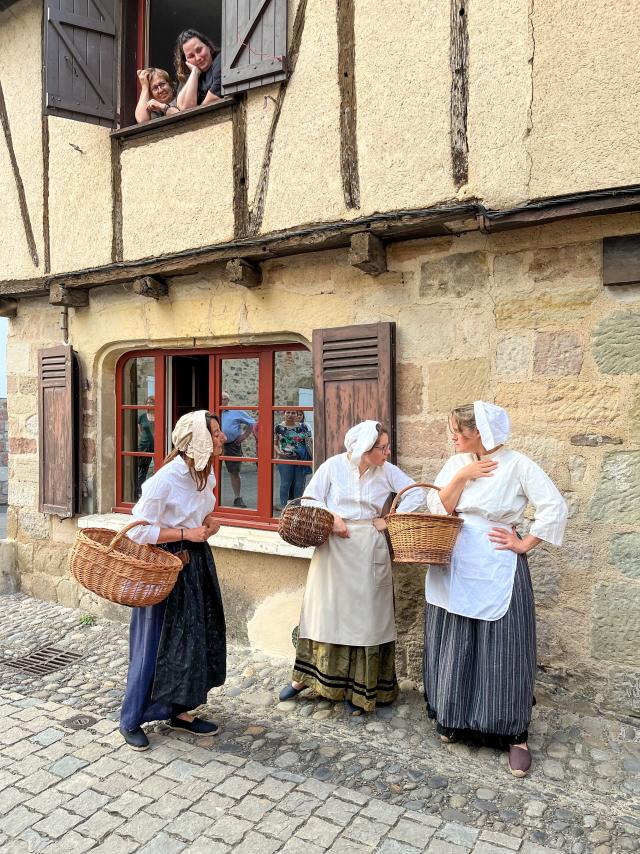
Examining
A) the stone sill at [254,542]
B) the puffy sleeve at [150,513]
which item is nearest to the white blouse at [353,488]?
the stone sill at [254,542]

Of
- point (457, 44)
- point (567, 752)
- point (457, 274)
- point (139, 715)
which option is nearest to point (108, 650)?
point (139, 715)

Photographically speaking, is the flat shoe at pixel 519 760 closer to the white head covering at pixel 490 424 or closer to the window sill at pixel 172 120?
the white head covering at pixel 490 424

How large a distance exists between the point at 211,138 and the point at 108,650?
3.43 meters

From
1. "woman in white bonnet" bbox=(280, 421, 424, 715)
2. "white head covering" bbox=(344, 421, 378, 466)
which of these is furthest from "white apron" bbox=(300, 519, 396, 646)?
"white head covering" bbox=(344, 421, 378, 466)

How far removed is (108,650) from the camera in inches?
170

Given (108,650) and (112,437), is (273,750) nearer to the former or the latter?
(108,650)

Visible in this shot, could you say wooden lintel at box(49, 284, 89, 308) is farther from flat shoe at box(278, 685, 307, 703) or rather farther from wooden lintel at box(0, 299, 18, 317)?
flat shoe at box(278, 685, 307, 703)

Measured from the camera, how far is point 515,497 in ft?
9.23

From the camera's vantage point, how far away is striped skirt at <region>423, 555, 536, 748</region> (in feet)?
9.06

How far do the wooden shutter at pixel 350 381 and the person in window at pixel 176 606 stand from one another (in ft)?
3.13

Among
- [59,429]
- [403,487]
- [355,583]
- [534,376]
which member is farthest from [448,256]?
[59,429]

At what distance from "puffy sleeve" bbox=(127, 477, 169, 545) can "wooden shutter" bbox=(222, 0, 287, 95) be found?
2.58m

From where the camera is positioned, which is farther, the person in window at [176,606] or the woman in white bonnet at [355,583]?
the woman in white bonnet at [355,583]

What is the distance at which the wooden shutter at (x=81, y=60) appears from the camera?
14.8 ft
